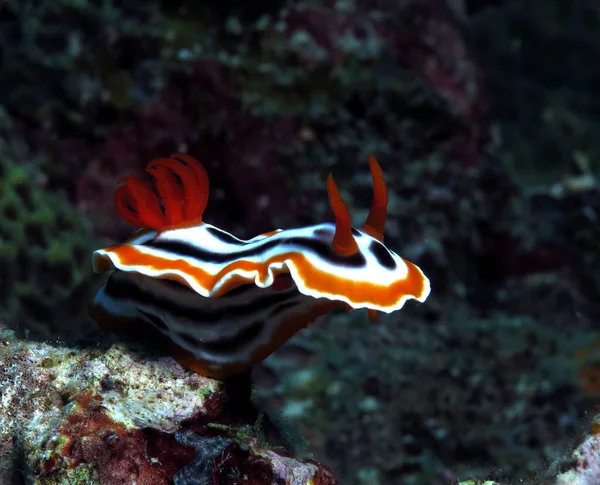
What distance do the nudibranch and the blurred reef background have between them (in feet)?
6.64

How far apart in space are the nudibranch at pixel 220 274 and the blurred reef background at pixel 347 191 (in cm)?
202

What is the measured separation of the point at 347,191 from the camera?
558 centimetres

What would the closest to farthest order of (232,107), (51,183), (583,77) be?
1. (51,183)
2. (232,107)
3. (583,77)

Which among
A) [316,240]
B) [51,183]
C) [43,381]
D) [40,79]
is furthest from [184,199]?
[40,79]

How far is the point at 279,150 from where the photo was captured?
5.28m

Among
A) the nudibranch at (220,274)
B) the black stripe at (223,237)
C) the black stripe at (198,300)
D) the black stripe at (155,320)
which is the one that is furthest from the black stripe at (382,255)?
the black stripe at (155,320)

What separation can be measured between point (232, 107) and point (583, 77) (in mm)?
5078

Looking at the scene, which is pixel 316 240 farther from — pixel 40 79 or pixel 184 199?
pixel 40 79

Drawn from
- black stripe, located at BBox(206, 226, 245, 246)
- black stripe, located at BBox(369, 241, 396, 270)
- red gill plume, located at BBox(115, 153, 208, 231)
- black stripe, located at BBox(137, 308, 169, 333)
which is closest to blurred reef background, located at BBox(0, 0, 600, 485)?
black stripe, located at BBox(137, 308, 169, 333)

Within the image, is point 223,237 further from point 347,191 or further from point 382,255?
point 347,191

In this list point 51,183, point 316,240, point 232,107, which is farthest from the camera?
point 232,107

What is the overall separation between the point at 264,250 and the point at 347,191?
379cm

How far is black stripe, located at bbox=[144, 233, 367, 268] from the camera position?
67.6 inches

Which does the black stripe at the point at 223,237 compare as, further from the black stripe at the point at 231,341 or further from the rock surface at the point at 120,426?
the rock surface at the point at 120,426
